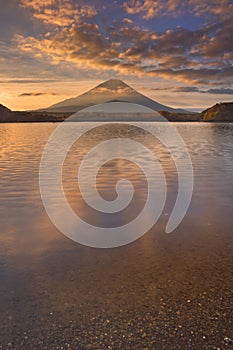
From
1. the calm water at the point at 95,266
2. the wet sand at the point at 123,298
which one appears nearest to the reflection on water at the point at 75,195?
the calm water at the point at 95,266

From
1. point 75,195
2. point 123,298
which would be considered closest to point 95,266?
point 123,298

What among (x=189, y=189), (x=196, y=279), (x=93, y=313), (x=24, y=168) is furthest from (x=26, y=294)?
(x=24, y=168)

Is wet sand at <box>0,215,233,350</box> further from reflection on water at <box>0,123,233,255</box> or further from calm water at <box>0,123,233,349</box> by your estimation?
reflection on water at <box>0,123,233,255</box>

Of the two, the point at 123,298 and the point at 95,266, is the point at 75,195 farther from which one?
the point at 123,298

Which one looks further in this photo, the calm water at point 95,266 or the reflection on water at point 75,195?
the reflection on water at point 75,195

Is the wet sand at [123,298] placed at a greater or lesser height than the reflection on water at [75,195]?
greater

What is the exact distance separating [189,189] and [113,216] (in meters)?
6.70

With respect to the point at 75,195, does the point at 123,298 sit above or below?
above

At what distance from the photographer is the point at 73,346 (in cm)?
539

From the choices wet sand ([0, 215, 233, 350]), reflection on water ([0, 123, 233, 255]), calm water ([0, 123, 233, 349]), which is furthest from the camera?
reflection on water ([0, 123, 233, 255])

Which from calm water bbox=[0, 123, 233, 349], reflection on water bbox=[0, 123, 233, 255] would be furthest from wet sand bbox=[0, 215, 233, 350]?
reflection on water bbox=[0, 123, 233, 255]

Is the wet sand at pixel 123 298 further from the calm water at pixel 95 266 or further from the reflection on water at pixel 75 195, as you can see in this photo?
the reflection on water at pixel 75 195

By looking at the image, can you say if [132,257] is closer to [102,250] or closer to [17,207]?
[102,250]

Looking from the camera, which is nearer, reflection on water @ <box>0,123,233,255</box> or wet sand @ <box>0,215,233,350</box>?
wet sand @ <box>0,215,233,350</box>
